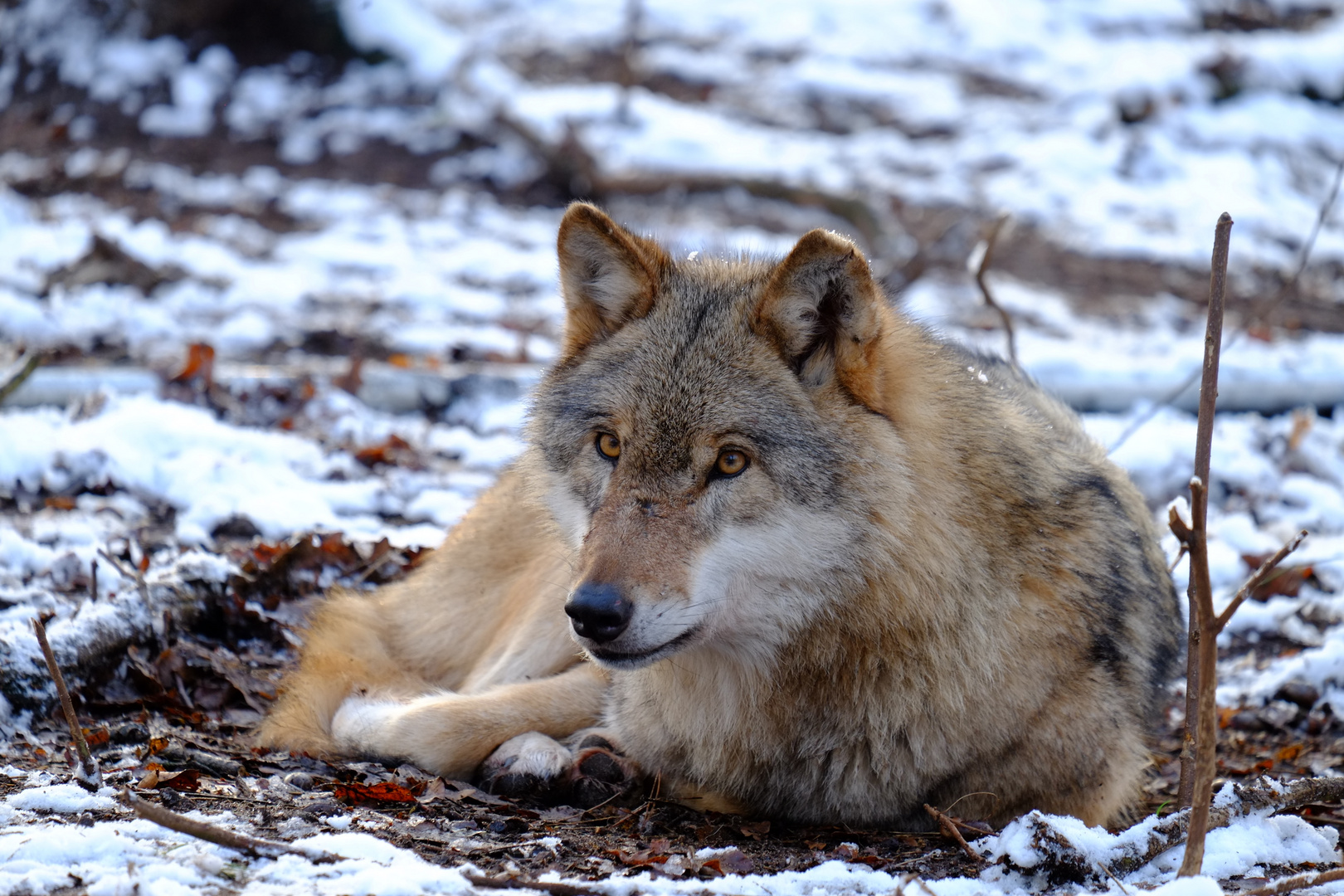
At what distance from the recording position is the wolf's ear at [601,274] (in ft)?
10.6

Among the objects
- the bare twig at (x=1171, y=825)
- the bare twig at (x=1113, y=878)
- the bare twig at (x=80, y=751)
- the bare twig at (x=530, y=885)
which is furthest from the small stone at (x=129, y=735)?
the bare twig at (x=1113, y=878)

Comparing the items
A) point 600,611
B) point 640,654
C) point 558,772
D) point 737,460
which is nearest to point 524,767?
point 558,772

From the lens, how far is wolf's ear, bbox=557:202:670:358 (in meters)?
3.23

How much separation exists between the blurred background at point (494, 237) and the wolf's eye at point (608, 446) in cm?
137

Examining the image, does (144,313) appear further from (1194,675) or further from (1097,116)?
(1097,116)

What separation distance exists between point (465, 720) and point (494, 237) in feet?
25.3

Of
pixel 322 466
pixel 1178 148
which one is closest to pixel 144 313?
pixel 322 466

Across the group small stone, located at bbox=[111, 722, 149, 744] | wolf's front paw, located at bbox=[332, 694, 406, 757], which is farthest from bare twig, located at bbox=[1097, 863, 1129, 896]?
small stone, located at bbox=[111, 722, 149, 744]

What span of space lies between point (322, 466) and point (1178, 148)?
11.2 metres

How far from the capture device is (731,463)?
2939 millimetres

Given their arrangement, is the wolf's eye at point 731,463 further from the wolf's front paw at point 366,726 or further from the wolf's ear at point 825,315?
the wolf's front paw at point 366,726

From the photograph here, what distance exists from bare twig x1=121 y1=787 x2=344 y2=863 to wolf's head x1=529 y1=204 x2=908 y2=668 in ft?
2.53

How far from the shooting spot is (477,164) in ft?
41.0

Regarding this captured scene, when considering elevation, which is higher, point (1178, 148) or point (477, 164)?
point (1178, 148)
